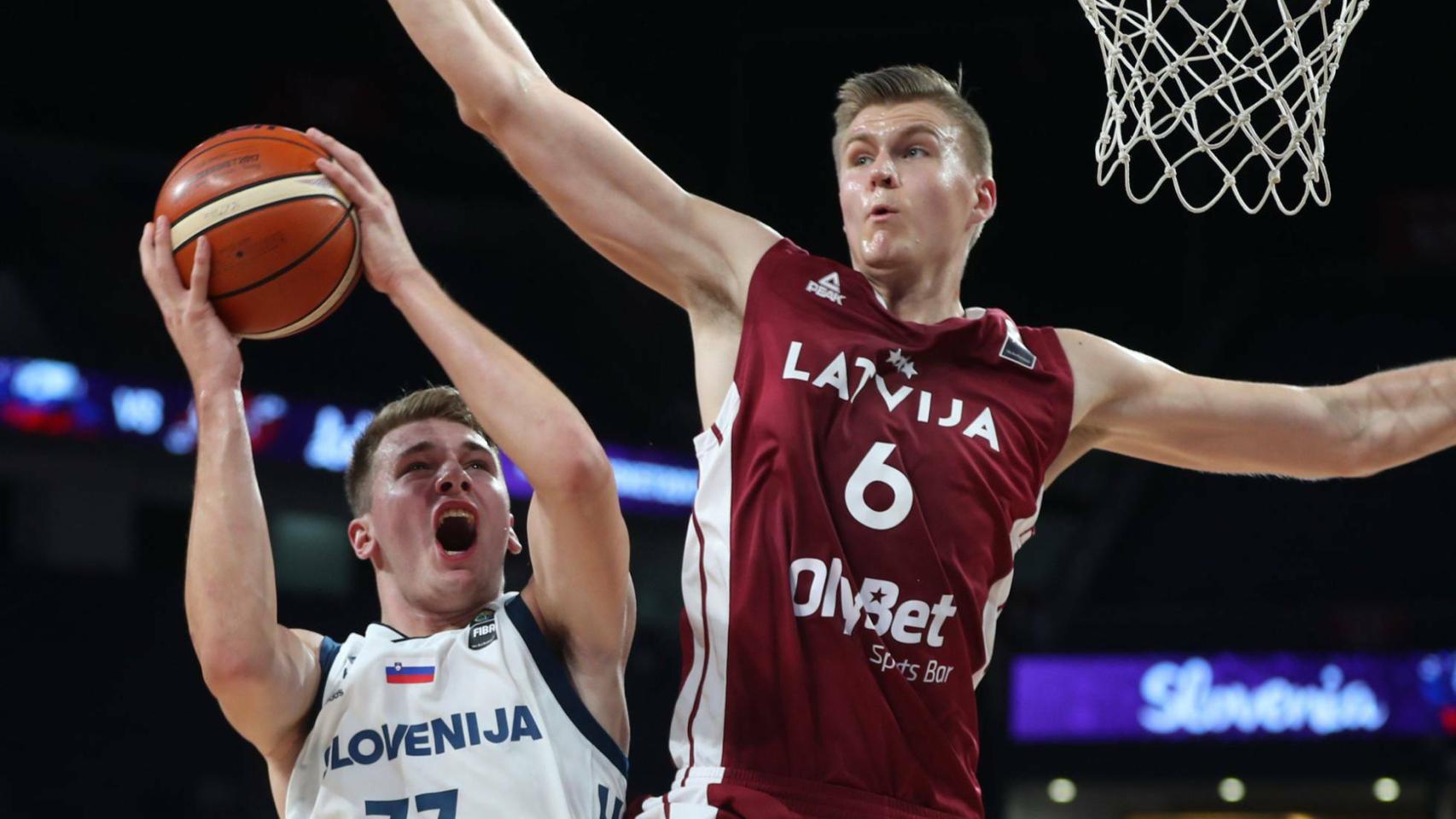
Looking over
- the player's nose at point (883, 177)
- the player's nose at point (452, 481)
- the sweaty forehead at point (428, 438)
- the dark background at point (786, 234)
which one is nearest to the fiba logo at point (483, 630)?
the player's nose at point (452, 481)

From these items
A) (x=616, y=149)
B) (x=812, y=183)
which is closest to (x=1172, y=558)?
(x=812, y=183)

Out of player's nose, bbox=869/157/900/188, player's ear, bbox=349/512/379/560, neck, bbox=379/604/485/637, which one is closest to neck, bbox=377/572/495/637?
neck, bbox=379/604/485/637

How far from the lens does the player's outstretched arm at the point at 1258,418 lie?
3.24 meters

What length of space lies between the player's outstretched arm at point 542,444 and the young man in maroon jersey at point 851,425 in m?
0.19

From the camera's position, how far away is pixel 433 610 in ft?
11.0

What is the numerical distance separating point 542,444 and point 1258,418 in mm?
1431

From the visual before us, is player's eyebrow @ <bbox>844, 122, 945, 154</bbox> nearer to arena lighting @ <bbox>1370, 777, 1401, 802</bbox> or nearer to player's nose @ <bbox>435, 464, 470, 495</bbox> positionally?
player's nose @ <bbox>435, 464, 470, 495</bbox>

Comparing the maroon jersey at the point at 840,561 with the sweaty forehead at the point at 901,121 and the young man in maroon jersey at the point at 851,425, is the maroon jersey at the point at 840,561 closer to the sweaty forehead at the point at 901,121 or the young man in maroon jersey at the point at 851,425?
the young man in maroon jersey at the point at 851,425

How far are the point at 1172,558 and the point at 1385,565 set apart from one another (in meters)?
1.57

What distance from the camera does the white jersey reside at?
9.84 feet

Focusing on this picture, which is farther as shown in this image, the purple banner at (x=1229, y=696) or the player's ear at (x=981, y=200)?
the purple banner at (x=1229, y=696)

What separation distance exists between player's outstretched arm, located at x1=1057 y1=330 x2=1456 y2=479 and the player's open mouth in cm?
119

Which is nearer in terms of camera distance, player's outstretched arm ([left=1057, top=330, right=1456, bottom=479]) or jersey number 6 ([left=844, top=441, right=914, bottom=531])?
jersey number 6 ([left=844, top=441, right=914, bottom=531])

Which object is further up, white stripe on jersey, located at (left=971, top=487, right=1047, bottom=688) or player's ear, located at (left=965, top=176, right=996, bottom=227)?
player's ear, located at (left=965, top=176, right=996, bottom=227)
